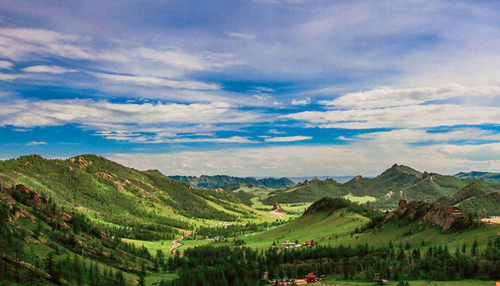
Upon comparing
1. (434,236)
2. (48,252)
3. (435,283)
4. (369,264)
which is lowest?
(369,264)

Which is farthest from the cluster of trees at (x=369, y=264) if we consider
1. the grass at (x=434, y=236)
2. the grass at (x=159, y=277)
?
the grass at (x=159, y=277)

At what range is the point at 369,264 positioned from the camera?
146500mm

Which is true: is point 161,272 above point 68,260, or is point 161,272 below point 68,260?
below

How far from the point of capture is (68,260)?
142250 millimetres

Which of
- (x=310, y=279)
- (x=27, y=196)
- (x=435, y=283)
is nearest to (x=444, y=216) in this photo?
(x=435, y=283)

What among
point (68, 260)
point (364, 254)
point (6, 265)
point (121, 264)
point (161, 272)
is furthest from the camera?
point (161, 272)

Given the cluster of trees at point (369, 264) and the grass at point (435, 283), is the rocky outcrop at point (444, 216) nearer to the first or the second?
the cluster of trees at point (369, 264)

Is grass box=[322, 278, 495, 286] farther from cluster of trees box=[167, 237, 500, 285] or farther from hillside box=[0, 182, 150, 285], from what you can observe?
hillside box=[0, 182, 150, 285]

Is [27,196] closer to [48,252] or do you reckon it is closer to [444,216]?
[48,252]

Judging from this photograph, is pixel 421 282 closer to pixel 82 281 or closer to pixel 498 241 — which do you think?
pixel 498 241

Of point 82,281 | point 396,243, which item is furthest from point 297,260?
point 82,281

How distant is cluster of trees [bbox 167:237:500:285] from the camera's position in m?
115

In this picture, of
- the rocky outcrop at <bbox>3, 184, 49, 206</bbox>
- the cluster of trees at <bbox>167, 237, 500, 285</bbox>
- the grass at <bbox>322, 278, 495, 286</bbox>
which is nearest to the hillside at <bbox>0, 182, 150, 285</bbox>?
the rocky outcrop at <bbox>3, 184, 49, 206</bbox>

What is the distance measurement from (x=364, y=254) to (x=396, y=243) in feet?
72.3
